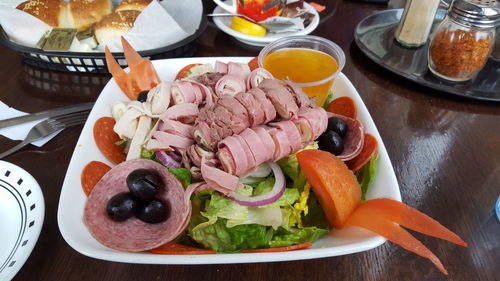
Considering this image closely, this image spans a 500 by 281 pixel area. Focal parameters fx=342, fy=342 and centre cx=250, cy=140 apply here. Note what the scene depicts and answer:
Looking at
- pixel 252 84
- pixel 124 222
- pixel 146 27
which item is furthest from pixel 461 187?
pixel 146 27

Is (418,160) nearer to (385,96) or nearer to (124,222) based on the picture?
(385,96)

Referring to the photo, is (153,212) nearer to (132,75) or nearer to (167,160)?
(167,160)

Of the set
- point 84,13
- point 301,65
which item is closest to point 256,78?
point 301,65

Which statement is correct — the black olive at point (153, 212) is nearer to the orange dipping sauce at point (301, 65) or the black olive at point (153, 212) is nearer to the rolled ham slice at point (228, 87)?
the rolled ham slice at point (228, 87)

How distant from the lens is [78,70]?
1.69 m

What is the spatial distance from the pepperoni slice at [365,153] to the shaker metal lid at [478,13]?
2.84 feet

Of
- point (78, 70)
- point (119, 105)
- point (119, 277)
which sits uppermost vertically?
point (119, 105)

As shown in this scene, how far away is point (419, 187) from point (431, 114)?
0.51m

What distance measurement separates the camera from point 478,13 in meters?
1.48

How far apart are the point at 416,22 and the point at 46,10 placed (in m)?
2.03

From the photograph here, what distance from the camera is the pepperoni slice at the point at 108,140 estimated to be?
1133 millimetres

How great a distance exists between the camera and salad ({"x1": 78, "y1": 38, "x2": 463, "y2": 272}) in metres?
0.93

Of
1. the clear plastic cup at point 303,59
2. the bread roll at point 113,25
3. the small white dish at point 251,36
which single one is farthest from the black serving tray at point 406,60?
the bread roll at point 113,25

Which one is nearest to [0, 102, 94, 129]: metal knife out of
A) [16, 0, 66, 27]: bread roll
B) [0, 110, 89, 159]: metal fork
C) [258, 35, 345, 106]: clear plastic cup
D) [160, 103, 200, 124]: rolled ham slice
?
[0, 110, 89, 159]: metal fork
